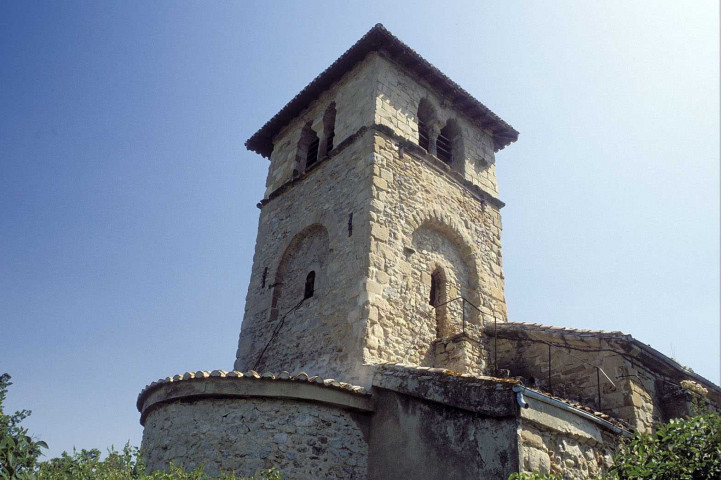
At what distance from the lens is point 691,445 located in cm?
536

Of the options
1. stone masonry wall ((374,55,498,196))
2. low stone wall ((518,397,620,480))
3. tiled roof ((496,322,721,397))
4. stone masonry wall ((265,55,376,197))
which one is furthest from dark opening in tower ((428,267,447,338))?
low stone wall ((518,397,620,480))

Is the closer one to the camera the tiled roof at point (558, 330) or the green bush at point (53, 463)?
the green bush at point (53, 463)

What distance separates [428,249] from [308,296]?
7.82ft

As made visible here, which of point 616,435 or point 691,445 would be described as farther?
point 616,435

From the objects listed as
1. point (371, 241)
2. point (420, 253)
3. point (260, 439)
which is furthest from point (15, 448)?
point (420, 253)

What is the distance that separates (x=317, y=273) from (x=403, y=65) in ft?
16.7

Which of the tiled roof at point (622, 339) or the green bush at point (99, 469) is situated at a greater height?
the tiled roof at point (622, 339)

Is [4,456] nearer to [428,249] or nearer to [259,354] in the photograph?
[259,354]

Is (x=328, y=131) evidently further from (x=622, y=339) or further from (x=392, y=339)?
(x=622, y=339)

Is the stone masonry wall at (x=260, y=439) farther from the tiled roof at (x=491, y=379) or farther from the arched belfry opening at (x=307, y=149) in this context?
the arched belfry opening at (x=307, y=149)

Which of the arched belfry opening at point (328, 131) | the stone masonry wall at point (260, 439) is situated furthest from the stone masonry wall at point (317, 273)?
the stone masonry wall at point (260, 439)

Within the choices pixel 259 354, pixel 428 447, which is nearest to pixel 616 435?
pixel 428 447

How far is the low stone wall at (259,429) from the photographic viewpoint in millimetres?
7023

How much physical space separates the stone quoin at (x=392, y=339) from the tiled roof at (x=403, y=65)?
42 mm
